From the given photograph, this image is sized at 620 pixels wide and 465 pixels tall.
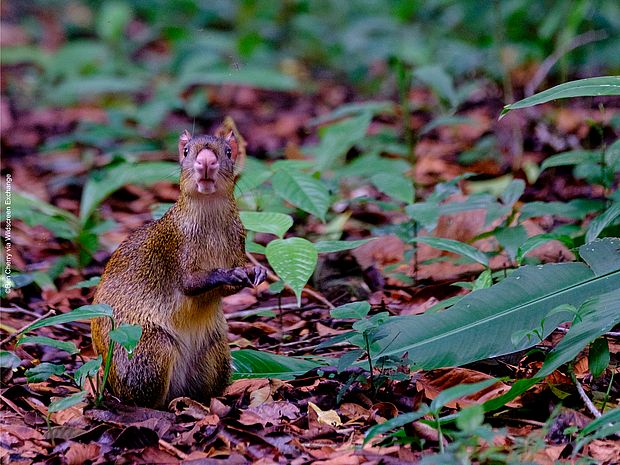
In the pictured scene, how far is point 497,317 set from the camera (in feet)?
13.3

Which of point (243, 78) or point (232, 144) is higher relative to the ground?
point (243, 78)

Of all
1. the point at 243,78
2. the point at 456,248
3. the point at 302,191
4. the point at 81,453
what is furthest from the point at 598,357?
the point at 243,78

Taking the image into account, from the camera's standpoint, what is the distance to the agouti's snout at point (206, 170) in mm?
4016

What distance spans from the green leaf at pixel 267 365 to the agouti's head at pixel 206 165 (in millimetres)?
799

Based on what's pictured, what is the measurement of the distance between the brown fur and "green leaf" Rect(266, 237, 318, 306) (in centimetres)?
16

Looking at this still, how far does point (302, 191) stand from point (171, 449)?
2110 millimetres

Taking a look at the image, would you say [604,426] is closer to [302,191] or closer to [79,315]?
[79,315]

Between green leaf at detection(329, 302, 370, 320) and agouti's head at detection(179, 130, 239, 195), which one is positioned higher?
agouti's head at detection(179, 130, 239, 195)

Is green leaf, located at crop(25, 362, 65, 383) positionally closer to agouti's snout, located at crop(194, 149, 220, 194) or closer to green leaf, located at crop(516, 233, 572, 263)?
agouti's snout, located at crop(194, 149, 220, 194)

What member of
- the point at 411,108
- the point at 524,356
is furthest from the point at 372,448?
the point at 411,108

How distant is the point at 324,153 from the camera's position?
6.58 metres

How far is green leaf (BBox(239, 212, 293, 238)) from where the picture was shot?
4.66m

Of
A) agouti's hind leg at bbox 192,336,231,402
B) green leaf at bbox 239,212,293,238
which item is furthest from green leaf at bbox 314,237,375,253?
agouti's hind leg at bbox 192,336,231,402

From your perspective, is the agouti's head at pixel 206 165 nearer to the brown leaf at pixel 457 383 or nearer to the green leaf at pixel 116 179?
the brown leaf at pixel 457 383
